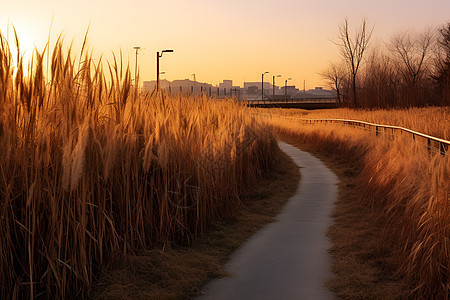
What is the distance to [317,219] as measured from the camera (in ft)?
28.8

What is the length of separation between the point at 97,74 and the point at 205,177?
2.31 m

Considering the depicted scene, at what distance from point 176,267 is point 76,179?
1928 mm

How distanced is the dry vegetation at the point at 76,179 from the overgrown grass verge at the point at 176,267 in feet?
0.49

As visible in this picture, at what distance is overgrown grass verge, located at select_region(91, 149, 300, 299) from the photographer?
481 centimetres

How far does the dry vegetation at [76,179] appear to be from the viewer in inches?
168

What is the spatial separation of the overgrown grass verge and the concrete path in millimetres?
170

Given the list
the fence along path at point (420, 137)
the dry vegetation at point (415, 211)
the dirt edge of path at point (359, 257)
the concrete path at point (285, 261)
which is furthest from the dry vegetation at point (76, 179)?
the fence along path at point (420, 137)

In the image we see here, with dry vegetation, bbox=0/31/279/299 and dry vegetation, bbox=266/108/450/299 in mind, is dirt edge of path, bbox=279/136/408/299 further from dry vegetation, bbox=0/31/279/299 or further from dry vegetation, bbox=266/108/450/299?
dry vegetation, bbox=0/31/279/299

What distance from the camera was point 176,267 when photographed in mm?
5469

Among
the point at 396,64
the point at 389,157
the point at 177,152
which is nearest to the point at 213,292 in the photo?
the point at 177,152

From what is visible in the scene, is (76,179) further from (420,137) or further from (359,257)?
(420,137)

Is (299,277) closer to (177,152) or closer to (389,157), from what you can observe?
(177,152)

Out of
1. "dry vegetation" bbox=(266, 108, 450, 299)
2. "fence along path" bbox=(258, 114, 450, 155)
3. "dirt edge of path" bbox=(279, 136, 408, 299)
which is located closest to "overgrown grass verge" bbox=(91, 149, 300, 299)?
"dirt edge of path" bbox=(279, 136, 408, 299)

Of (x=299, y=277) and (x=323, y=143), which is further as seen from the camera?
(x=323, y=143)
